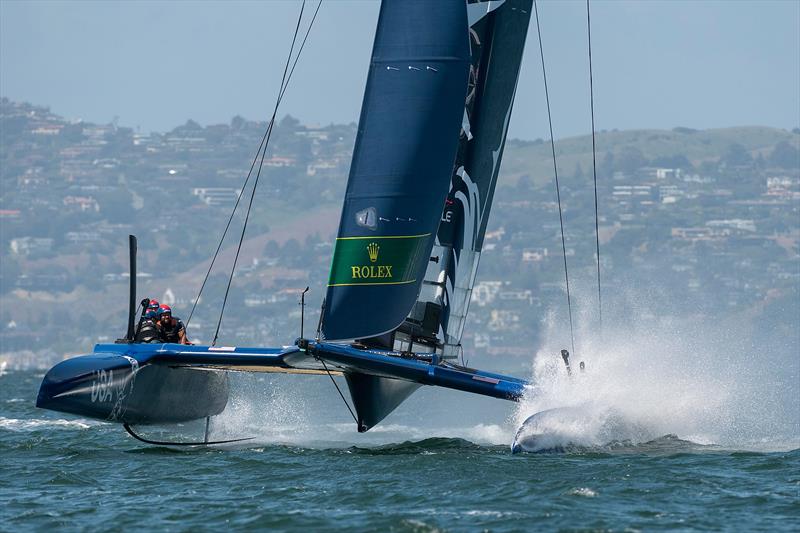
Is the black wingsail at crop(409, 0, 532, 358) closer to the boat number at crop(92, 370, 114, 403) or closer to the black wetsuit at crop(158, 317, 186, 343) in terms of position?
the black wetsuit at crop(158, 317, 186, 343)

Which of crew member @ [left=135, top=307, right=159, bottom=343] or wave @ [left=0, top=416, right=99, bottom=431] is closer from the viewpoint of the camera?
crew member @ [left=135, top=307, right=159, bottom=343]

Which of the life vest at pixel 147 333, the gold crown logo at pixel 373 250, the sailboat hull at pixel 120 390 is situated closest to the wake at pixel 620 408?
the gold crown logo at pixel 373 250

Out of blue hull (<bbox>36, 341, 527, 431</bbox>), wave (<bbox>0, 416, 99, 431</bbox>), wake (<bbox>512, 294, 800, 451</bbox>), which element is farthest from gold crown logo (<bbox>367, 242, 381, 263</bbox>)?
wave (<bbox>0, 416, 99, 431</bbox>)

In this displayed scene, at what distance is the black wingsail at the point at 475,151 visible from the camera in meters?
16.8

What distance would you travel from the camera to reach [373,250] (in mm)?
14797

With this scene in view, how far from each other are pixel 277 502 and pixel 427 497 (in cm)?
115

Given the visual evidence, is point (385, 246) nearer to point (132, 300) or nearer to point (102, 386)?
point (102, 386)

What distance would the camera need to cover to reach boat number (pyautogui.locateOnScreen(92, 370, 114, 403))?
15258mm

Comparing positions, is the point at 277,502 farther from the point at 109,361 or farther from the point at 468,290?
the point at 468,290

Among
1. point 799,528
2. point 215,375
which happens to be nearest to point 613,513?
point 799,528

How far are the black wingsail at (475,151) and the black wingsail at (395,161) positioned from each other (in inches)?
69.0

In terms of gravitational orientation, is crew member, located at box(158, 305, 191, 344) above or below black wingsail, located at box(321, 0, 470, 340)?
below

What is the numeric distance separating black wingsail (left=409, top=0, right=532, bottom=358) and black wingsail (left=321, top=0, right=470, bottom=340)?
1.75 meters

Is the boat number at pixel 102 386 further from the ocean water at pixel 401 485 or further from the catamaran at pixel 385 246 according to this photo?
the ocean water at pixel 401 485
